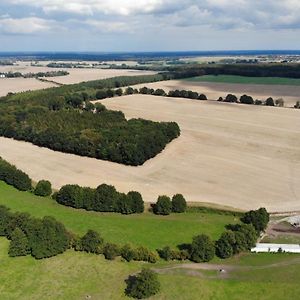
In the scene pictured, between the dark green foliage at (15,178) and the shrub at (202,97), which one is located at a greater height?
the shrub at (202,97)

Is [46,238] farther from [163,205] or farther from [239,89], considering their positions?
[239,89]

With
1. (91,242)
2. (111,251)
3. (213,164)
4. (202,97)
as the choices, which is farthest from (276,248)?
(202,97)

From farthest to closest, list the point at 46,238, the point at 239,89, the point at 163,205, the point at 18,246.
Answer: the point at 239,89 → the point at 163,205 → the point at 46,238 → the point at 18,246

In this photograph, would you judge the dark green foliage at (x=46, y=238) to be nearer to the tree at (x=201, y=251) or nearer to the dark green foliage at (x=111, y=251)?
the dark green foliage at (x=111, y=251)

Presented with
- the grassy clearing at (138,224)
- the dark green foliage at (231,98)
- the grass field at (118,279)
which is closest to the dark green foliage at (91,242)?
the grass field at (118,279)

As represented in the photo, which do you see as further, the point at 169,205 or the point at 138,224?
the point at 169,205
